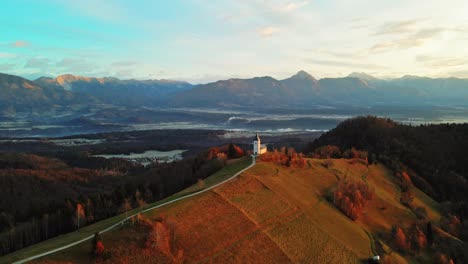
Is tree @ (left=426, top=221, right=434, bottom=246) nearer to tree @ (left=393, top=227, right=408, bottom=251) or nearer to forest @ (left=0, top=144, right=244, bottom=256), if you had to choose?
tree @ (left=393, top=227, right=408, bottom=251)

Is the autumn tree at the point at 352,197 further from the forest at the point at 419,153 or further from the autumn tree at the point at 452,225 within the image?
the forest at the point at 419,153

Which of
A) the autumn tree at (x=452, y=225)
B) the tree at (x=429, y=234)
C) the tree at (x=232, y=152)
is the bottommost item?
the autumn tree at (x=452, y=225)

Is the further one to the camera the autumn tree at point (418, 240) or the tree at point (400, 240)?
the autumn tree at point (418, 240)

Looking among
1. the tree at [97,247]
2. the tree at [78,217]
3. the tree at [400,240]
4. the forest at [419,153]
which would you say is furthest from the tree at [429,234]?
the tree at [78,217]

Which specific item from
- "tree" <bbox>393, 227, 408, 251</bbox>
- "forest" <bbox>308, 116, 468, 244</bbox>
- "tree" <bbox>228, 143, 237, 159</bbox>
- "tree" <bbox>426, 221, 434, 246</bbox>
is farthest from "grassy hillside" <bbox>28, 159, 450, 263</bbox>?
"forest" <bbox>308, 116, 468, 244</bbox>

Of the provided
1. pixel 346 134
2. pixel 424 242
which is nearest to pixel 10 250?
pixel 424 242

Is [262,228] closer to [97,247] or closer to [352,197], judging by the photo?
[97,247]

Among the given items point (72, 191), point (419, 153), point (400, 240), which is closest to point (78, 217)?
point (400, 240)

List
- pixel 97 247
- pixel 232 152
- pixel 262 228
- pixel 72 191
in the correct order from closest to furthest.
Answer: pixel 97 247 → pixel 262 228 → pixel 232 152 → pixel 72 191

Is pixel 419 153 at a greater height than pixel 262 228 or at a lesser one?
lesser
